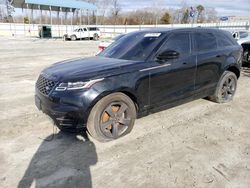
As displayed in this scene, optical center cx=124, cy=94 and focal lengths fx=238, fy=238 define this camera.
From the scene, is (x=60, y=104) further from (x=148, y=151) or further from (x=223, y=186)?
(x=223, y=186)

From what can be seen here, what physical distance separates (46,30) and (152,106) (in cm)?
3614

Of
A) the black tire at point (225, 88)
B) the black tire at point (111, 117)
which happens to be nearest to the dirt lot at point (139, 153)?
the black tire at point (111, 117)

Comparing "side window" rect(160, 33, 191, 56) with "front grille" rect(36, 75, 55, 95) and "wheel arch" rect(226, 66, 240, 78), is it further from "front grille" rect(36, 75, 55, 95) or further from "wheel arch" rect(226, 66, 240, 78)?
"front grille" rect(36, 75, 55, 95)

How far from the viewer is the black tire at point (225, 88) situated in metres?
5.66

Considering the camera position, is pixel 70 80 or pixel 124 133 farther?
pixel 124 133

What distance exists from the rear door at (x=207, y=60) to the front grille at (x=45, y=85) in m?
2.96

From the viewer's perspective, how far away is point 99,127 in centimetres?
377

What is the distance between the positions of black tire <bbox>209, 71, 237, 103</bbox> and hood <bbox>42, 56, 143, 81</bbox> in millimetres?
2618

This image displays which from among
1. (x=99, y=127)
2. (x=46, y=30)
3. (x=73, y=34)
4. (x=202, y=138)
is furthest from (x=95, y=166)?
(x=46, y=30)

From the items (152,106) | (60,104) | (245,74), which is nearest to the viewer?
(60,104)

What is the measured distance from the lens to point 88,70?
378 centimetres

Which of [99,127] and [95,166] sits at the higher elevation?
[99,127]

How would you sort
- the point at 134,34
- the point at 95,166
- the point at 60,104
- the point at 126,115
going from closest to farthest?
1. the point at 95,166
2. the point at 60,104
3. the point at 126,115
4. the point at 134,34

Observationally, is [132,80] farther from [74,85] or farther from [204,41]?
[204,41]
